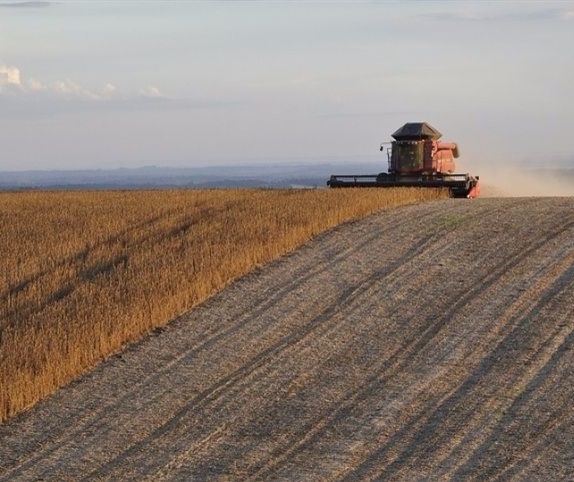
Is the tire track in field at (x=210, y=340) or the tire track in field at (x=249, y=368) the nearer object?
the tire track in field at (x=249, y=368)

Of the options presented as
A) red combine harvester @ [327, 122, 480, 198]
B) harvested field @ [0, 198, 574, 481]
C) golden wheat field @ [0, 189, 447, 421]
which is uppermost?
red combine harvester @ [327, 122, 480, 198]

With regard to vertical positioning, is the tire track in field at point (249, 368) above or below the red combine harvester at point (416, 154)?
below

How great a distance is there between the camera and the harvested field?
9.85m

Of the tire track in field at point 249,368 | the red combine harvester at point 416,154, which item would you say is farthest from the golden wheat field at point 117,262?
the red combine harvester at point 416,154

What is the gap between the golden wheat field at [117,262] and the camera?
1262cm

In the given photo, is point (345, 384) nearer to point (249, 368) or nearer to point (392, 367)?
point (392, 367)

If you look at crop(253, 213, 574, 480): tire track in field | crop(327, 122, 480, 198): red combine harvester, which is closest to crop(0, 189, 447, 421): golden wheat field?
crop(253, 213, 574, 480): tire track in field

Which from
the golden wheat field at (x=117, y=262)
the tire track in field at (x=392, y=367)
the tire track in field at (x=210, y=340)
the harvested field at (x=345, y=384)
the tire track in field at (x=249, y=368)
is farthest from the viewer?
the golden wheat field at (x=117, y=262)

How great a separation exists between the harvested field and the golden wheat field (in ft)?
1.08

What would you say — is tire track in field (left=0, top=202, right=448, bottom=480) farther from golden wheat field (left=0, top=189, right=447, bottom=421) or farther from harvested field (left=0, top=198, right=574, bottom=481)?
golden wheat field (left=0, top=189, right=447, bottom=421)

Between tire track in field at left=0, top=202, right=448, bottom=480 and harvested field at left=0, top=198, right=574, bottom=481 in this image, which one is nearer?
harvested field at left=0, top=198, right=574, bottom=481

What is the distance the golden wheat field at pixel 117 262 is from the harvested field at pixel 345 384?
0.33 m

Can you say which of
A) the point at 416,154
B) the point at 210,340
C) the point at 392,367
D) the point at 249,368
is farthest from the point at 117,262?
the point at 416,154

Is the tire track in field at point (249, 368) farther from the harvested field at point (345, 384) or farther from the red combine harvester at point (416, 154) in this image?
the red combine harvester at point (416, 154)
